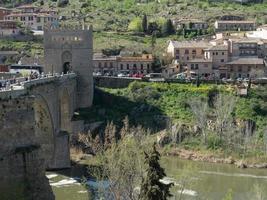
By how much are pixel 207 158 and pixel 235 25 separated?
1649 inches

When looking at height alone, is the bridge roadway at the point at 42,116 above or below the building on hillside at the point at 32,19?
below

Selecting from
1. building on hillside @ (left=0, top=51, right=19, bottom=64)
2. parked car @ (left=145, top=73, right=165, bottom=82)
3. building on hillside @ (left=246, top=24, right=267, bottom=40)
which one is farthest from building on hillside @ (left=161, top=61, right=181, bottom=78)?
building on hillside @ (left=0, top=51, right=19, bottom=64)

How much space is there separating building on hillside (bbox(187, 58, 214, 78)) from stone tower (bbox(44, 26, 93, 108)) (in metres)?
13.5

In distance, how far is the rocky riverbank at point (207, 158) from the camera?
43500mm

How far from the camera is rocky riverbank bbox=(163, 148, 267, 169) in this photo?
43.5 m

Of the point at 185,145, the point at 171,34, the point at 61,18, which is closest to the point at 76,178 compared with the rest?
the point at 185,145

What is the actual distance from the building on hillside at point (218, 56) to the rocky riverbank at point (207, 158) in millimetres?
17984

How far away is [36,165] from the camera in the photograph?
2731 centimetres

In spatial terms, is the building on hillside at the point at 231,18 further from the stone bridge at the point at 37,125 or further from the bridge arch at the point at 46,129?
the bridge arch at the point at 46,129

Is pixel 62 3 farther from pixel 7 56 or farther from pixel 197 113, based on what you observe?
pixel 197 113

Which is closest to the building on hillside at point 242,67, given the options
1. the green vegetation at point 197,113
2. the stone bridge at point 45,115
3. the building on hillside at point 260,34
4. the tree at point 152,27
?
the green vegetation at point 197,113

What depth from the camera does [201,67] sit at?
6234 cm

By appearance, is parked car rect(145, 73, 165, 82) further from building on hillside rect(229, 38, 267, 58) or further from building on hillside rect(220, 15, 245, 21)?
building on hillside rect(220, 15, 245, 21)

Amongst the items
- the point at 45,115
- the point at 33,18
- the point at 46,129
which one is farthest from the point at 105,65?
the point at 33,18
